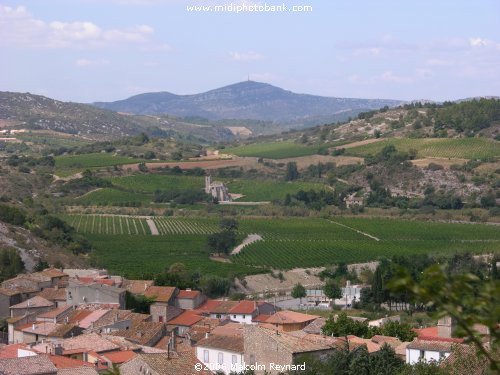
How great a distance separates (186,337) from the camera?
92.8ft

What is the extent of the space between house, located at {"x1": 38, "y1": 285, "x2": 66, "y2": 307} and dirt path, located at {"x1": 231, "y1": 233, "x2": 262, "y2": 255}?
21.5 metres

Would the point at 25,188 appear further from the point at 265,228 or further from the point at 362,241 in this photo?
the point at 362,241

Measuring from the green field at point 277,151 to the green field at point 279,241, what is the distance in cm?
4059

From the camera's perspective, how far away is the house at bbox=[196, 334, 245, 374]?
21375 millimetres

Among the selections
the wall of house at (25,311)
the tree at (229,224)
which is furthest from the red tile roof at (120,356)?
the tree at (229,224)

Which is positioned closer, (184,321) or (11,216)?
(184,321)

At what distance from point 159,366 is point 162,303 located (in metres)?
15.4

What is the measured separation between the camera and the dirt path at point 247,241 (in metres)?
56.8

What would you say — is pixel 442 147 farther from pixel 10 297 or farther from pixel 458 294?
pixel 458 294

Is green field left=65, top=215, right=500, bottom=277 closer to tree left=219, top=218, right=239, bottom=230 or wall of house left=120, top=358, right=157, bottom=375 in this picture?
tree left=219, top=218, right=239, bottom=230

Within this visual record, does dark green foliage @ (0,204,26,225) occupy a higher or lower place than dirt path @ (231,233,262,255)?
higher

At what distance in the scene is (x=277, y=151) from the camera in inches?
4759

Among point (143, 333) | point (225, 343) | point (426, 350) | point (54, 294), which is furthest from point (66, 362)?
point (54, 294)

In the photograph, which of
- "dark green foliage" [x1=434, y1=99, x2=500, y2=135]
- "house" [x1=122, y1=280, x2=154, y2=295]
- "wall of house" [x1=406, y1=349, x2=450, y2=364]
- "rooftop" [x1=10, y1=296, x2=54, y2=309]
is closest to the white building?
"wall of house" [x1=406, y1=349, x2=450, y2=364]
